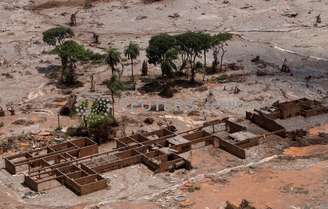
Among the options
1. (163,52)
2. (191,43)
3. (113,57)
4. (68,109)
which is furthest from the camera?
(191,43)

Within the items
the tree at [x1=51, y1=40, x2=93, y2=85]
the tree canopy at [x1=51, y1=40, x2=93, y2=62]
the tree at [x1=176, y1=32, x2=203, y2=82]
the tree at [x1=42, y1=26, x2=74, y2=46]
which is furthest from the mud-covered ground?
the tree at [x1=176, y1=32, x2=203, y2=82]

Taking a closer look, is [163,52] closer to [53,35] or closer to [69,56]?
[69,56]

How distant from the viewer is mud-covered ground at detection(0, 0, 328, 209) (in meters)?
43.5

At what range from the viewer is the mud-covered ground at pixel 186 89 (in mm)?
43469

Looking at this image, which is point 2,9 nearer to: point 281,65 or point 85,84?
point 85,84

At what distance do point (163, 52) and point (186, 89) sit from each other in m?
3.83

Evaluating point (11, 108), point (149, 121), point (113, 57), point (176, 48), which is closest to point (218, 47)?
point (176, 48)

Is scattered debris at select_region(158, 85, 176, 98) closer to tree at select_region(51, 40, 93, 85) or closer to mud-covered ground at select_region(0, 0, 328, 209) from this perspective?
mud-covered ground at select_region(0, 0, 328, 209)

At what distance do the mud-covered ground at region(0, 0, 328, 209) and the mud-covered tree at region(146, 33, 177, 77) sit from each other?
340cm

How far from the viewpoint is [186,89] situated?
63.5 meters

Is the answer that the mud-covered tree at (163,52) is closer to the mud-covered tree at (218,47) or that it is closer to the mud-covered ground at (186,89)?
the mud-covered ground at (186,89)

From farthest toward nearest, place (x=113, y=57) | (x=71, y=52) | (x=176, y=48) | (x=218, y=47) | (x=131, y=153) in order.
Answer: (x=218, y=47)
(x=71, y=52)
(x=176, y=48)
(x=113, y=57)
(x=131, y=153)

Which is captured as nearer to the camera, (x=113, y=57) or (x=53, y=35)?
(x=113, y=57)

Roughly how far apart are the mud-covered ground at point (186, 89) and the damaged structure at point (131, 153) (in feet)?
2.44
